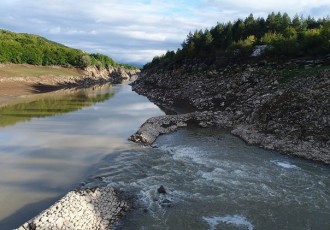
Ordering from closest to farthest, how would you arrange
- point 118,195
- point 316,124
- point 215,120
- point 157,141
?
point 118,195
point 316,124
point 157,141
point 215,120

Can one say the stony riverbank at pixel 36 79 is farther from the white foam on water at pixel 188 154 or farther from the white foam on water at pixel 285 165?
the white foam on water at pixel 285 165

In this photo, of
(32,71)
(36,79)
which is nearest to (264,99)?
A: (36,79)

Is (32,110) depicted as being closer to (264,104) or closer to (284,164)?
(264,104)

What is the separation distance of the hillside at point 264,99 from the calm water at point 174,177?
340cm

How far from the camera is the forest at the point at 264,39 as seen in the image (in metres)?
66.5

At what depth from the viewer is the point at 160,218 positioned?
71.3ft

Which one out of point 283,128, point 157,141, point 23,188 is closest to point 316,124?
point 283,128

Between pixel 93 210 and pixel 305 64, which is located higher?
pixel 305 64

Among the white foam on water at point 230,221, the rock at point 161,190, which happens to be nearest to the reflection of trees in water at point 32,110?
the rock at point 161,190

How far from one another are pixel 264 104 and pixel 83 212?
105 feet

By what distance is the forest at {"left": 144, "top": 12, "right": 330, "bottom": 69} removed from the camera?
6650cm

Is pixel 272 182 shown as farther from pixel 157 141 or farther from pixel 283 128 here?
pixel 157 141

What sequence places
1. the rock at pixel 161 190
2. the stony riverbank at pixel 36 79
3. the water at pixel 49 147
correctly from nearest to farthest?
the water at pixel 49 147, the rock at pixel 161 190, the stony riverbank at pixel 36 79

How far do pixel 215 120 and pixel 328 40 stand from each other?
28.1 m
